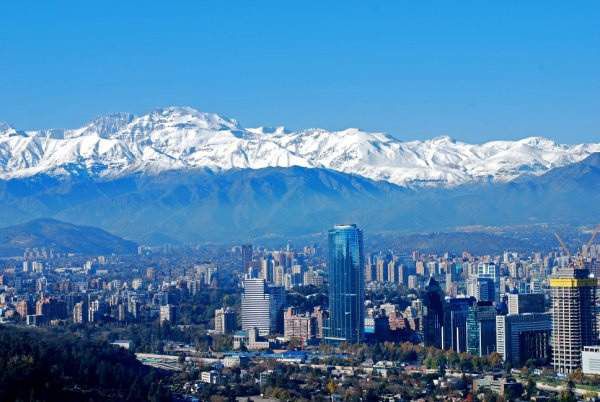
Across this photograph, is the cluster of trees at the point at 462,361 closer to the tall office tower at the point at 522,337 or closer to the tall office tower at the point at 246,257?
the tall office tower at the point at 522,337

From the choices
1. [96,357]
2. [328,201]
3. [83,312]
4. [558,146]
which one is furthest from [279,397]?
[558,146]

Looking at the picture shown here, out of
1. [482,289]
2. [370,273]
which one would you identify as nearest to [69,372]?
[482,289]

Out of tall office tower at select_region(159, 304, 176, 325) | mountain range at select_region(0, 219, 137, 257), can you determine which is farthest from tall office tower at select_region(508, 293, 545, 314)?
mountain range at select_region(0, 219, 137, 257)

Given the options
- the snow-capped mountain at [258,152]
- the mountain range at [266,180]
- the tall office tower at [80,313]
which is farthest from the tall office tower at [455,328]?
Result: the snow-capped mountain at [258,152]

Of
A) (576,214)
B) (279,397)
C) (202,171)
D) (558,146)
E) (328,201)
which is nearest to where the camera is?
(279,397)

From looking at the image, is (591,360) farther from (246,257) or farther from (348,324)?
(246,257)

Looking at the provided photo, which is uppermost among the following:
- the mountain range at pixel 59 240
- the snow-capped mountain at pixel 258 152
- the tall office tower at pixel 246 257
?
the snow-capped mountain at pixel 258 152

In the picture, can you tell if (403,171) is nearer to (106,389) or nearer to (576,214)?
(576,214)

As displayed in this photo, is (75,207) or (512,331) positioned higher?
(75,207)
